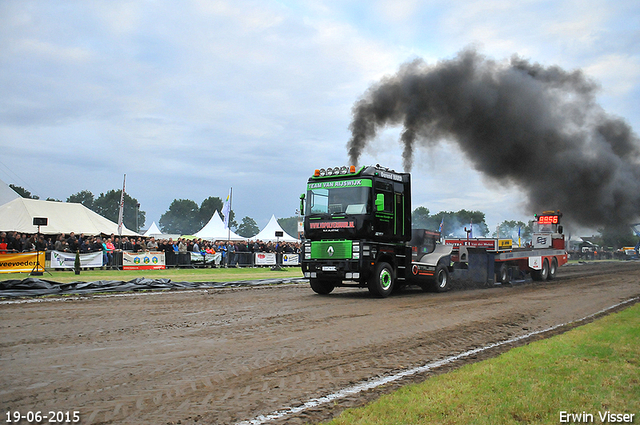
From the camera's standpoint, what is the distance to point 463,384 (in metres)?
5.27

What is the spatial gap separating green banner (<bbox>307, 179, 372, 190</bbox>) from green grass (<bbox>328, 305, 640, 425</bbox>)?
25.7ft

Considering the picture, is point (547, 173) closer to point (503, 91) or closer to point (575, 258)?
point (503, 91)

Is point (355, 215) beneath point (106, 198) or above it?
beneath

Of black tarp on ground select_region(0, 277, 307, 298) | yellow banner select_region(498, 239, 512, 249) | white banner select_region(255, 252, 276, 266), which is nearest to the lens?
black tarp on ground select_region(0, 277, 307, 298)

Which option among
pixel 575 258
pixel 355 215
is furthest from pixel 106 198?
pixel 355 215

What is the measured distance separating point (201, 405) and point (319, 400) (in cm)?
113

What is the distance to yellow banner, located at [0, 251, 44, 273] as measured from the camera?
1936 cm

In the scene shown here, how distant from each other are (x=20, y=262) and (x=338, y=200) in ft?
45.8

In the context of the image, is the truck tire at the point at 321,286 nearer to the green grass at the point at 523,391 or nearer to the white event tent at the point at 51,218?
the green grass at the point at 523,391

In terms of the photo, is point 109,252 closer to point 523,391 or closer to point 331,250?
point 331,250

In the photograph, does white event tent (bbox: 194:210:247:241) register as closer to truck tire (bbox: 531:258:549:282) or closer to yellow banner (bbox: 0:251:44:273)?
yellow banner (bbox: 0:251:44:273)

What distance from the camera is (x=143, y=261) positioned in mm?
24984

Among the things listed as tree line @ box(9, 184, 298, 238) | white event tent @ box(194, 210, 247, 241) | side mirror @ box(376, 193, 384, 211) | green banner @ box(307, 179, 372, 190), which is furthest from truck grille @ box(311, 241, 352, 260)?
tree line @ box(9, 184, 298, 238)

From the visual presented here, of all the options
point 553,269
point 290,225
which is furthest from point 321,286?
point 290,225
